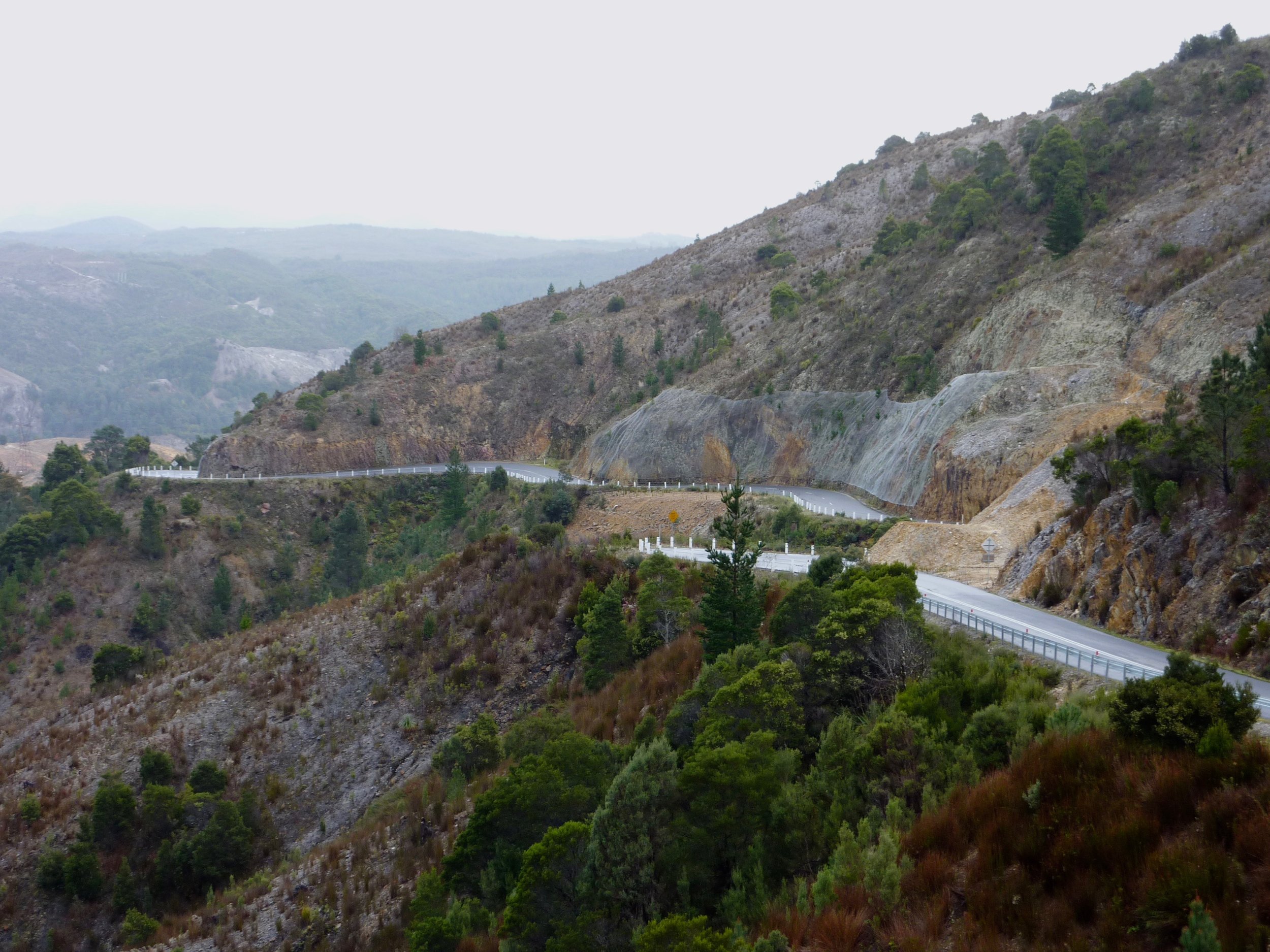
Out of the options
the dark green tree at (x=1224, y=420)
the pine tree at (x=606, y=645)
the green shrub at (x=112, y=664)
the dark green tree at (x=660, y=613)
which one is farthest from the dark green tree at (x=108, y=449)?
the dark green tree at (x=1224, y=420)

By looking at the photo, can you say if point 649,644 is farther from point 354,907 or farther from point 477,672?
point 354,907

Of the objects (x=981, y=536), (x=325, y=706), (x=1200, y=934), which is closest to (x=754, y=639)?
(x=981, y=536)

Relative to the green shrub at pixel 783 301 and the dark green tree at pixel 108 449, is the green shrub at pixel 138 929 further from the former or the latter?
the dark green tree at pixel 108 449

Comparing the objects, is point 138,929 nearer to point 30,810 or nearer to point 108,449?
point 30,810

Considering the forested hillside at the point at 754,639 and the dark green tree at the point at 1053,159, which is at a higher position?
the dark green tree at the point at 1053,159

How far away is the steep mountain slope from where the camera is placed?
37000mm

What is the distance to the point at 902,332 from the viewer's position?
51250 mm

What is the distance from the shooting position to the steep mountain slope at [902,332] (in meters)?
37.0

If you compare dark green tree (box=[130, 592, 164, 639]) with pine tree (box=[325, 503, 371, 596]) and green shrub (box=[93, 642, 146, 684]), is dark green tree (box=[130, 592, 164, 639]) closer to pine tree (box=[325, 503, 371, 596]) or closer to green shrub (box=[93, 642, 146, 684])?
pine tree (box=[325, 503, 371, 596])

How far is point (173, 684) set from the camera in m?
33.0

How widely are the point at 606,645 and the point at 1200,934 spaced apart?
20.0 meters

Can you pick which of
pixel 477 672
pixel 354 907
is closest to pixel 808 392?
pixel 477 672

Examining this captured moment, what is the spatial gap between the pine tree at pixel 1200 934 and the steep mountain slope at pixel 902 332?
28.2 metres

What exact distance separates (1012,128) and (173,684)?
74.6 m
